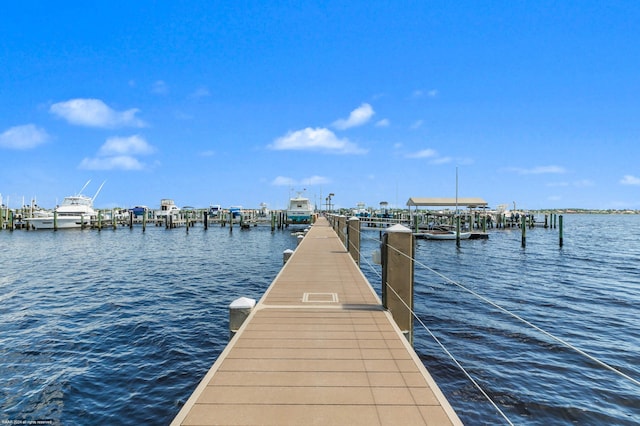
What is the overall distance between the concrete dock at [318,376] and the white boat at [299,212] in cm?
4067

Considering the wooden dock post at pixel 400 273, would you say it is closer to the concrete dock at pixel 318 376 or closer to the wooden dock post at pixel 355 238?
the concrete dock at pixel 318 376

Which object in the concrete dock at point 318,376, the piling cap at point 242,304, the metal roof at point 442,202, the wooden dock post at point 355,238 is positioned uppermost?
the metal roof at point 442,202

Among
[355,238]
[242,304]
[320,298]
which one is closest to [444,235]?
[355,238]

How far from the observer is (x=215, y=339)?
8.69 m

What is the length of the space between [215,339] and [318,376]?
5919 mm

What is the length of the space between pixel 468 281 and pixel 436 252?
1152cm

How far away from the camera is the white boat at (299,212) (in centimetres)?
4675

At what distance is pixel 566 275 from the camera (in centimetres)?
1831

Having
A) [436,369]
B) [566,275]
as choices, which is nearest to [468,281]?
[566,275]

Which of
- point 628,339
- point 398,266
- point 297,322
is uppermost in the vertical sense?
point 398,266

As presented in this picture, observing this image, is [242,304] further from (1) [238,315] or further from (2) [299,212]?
(2) [299,212]

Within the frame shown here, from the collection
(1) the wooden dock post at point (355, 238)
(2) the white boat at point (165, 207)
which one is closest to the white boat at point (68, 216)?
(2) the white boat at point (165, 207)

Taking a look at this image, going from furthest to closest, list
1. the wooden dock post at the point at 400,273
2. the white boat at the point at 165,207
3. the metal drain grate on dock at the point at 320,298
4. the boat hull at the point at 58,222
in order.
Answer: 1. the white boat at the point at 165,207
2. the boat hull at the point at 58,222
3. the metal drain grate on dock at the point at 320,298
4. the wooden dock post at the point at 400,273

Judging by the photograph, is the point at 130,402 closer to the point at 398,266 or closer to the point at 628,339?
the point at 398,266
